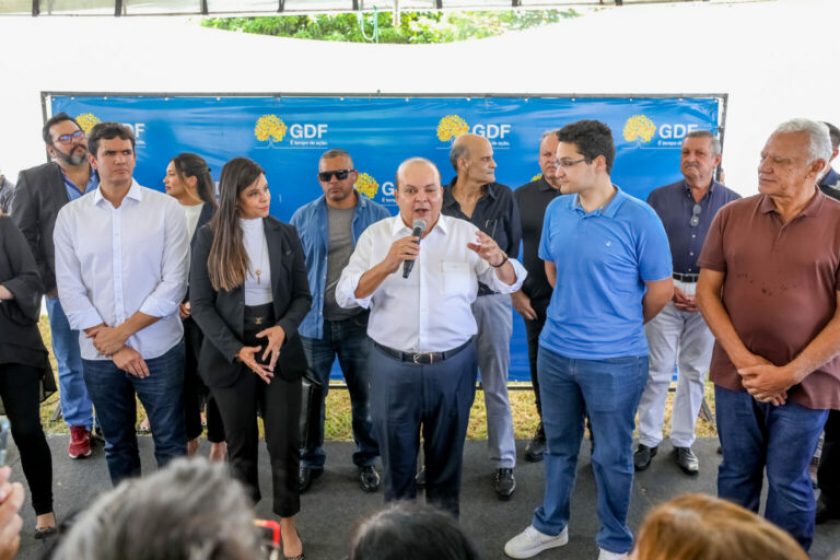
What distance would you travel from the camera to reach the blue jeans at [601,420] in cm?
274

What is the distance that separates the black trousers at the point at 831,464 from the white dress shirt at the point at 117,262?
10.9 ft

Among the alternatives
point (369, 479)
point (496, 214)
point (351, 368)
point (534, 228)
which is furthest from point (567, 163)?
point (369, 479)

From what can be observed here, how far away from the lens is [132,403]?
10.1ft

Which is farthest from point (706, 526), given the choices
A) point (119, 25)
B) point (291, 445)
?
point (119, 25)

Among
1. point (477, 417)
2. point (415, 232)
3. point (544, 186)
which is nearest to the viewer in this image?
point (415, 232)

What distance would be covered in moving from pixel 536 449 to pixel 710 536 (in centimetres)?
309

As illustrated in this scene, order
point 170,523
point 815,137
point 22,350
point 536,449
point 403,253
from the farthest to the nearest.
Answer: point 536,449 < point 22,350 < point 403,253 < point 815,137 < point 170,523

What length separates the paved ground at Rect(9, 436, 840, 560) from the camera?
3127mm

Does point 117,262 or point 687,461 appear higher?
point 117,262

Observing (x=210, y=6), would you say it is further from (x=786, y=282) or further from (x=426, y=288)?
(x=786, y=282)

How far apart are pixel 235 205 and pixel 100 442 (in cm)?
228

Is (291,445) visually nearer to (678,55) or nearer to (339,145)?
(339,145)

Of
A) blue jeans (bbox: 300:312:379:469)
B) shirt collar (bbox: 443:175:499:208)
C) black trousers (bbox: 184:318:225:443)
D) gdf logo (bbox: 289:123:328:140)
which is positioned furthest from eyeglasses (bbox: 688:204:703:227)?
black trousers (bbox: 184:318:225:443)

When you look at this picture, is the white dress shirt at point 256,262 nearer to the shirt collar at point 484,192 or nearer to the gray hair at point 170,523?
the shirt collar at point 484,192
